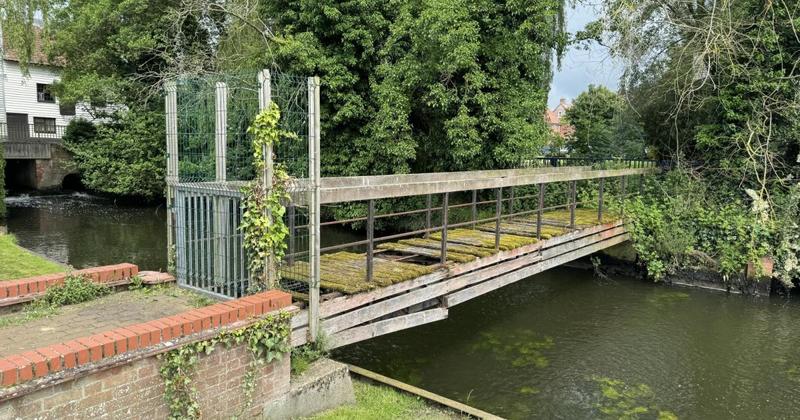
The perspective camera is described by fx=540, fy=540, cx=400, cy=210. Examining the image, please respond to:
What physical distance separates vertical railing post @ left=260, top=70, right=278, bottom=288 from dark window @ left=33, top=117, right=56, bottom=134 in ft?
101

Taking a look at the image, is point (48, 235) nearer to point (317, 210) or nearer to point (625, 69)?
point (317, 210)

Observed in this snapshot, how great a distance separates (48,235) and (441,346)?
12316mm

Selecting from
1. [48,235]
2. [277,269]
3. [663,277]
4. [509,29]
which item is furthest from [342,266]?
[48,235]

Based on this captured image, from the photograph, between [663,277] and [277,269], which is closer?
[277,269]

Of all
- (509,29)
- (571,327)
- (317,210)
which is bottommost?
(571,327)

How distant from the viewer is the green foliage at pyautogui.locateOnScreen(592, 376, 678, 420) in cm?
581

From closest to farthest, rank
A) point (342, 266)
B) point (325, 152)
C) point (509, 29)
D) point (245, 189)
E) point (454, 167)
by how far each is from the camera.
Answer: point (245, 189) → point (342, 266) → point (509, 29) → point (454, 167) → point (325, 152)

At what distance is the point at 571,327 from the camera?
28.3 feet

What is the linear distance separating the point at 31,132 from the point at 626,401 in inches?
1271

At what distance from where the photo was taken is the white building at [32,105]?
2847 centimetres

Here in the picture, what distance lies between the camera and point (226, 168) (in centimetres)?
529

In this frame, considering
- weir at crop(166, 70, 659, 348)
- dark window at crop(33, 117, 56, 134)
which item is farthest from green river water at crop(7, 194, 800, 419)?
dark window at crop(33, 117, 56, 134)

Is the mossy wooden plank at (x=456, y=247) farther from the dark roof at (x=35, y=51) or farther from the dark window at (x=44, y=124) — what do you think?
the dark window at (x=44, y=124)

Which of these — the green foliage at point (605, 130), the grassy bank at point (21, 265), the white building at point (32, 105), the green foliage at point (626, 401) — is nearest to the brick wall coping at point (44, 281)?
the grassy bank at point (21, 265)
